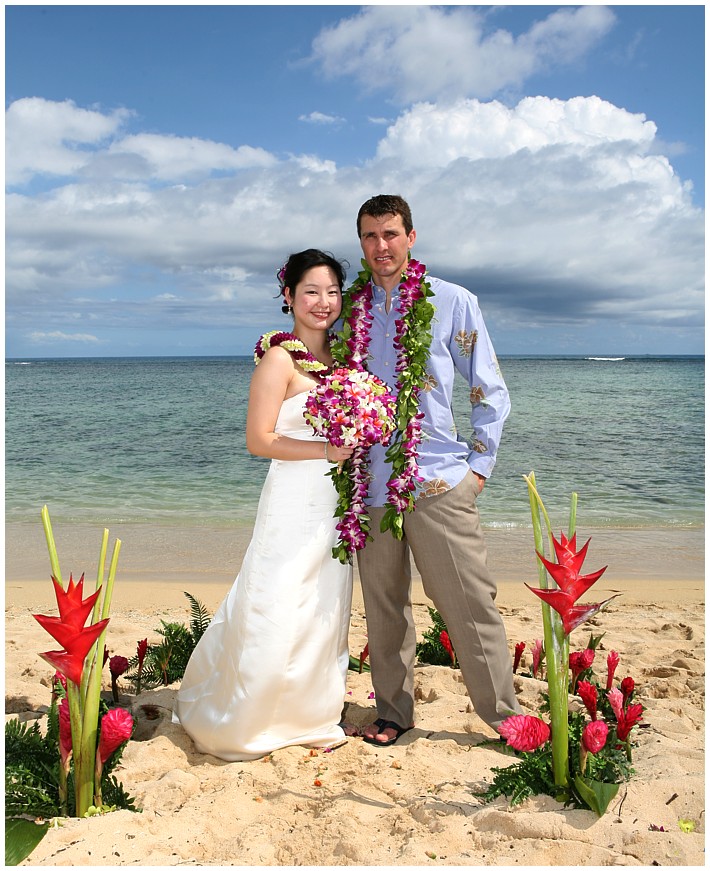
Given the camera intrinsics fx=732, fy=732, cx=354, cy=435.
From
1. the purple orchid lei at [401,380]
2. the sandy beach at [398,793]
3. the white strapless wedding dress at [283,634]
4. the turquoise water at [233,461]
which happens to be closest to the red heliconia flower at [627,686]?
the sandy beach at [398,793]

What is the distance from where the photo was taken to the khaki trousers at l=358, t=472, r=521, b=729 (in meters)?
3.86

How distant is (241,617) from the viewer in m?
3.89

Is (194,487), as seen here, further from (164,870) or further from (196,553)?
(164,870)

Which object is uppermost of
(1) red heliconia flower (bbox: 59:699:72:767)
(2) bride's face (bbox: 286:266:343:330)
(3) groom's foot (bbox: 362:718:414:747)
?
(2) bride's face (bbox: 286:266:343:330)

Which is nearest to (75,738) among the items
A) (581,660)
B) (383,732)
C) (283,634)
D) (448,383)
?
(283,634)

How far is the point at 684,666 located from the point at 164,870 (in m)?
3.85

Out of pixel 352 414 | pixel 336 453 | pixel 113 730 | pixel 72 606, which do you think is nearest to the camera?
pixel 72 606

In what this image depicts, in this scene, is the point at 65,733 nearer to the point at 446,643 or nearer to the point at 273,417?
the point at 273,417

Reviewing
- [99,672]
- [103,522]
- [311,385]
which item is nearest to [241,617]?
[99,672]

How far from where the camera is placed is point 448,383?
13.1ft

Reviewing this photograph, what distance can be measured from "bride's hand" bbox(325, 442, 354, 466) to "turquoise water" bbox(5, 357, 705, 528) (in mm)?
7056

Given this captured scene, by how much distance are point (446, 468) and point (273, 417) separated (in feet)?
3.13

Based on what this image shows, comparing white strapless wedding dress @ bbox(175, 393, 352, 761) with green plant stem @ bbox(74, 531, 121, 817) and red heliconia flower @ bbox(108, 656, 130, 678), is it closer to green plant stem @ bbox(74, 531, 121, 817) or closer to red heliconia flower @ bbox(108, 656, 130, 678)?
red heliconia flower @ bbox(108, 656, 130, 678)

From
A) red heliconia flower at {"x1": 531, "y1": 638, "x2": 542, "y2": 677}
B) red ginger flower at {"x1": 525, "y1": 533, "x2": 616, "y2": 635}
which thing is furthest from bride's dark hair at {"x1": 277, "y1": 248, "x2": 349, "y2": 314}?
red heliconia flower at {"x1": 531, "y1": 638, "x2": 542, "y2": 677}
